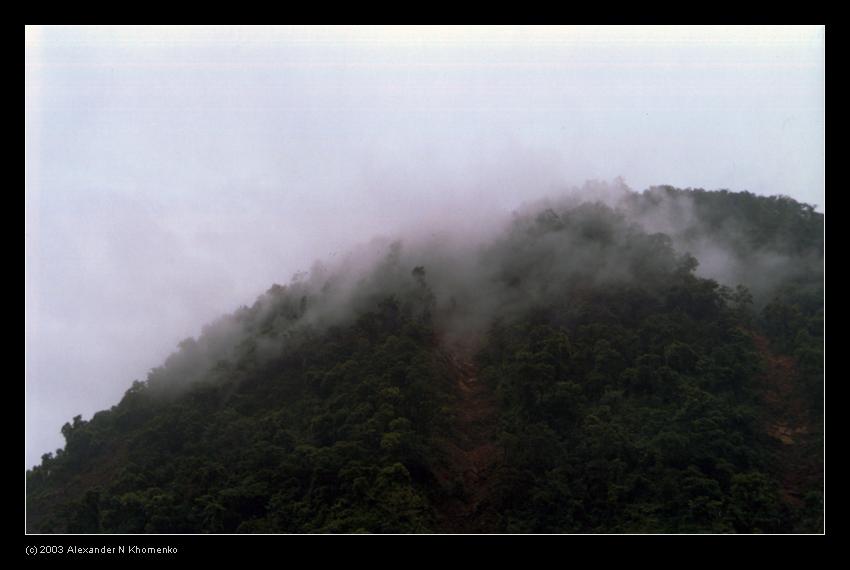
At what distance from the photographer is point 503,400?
17.0 m

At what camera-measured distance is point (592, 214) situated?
928 inches

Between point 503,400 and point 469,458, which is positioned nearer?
point 469,458

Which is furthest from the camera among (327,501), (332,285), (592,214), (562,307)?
(592,214)

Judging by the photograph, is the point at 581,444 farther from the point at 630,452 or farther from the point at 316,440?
the point at 316,440

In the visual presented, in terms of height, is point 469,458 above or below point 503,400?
below

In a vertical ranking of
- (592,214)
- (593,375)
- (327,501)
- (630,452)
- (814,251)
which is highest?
(592,214)

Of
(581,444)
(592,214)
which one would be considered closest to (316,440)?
(581,444)

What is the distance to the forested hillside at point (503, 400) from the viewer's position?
1423 centimetres

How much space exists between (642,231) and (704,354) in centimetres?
619

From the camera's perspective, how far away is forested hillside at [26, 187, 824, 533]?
1423cm

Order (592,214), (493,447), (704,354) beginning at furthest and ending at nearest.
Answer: (592,214) → (704,354) → (493,447)

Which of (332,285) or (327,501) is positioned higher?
(332,285)

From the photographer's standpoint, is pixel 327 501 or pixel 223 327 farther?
pixel 223 327

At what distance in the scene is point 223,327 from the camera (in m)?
22.4
